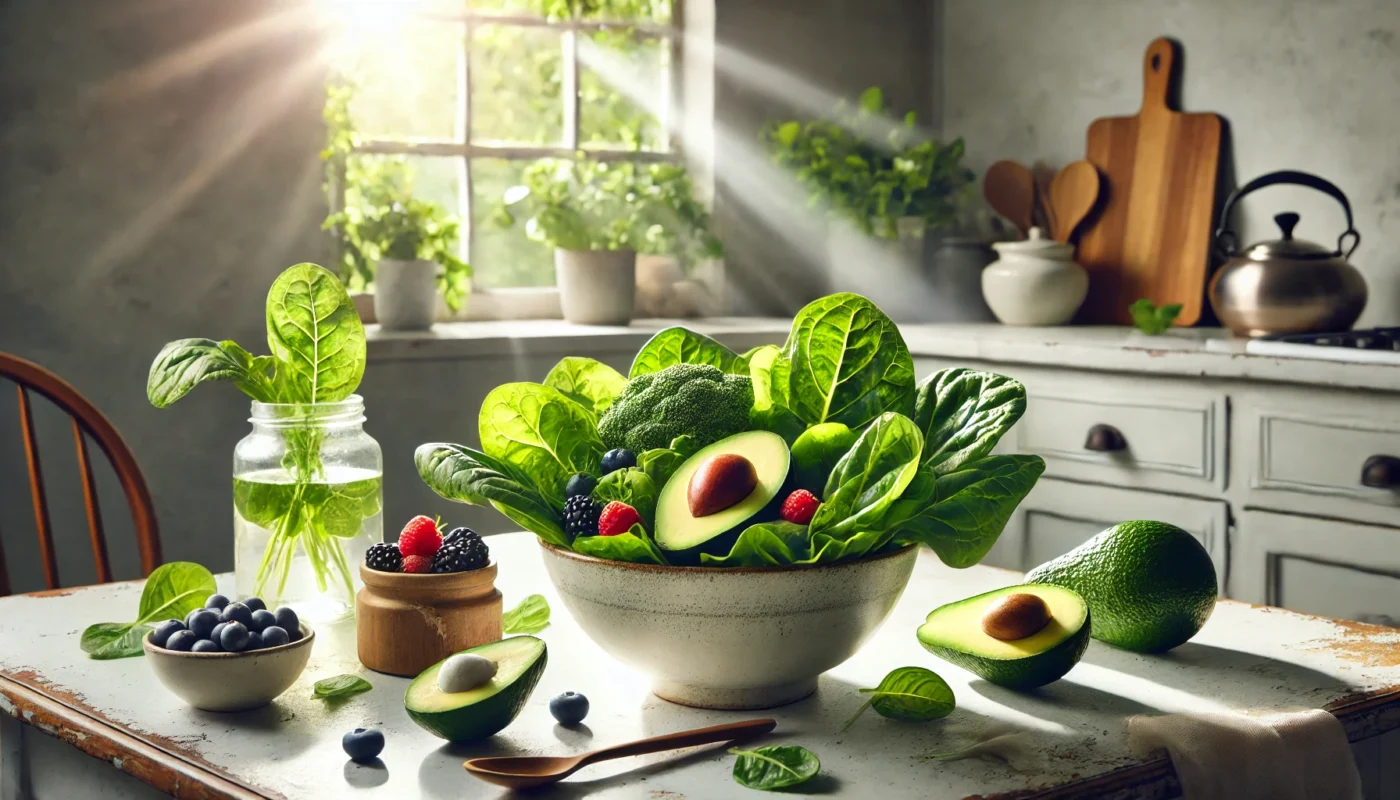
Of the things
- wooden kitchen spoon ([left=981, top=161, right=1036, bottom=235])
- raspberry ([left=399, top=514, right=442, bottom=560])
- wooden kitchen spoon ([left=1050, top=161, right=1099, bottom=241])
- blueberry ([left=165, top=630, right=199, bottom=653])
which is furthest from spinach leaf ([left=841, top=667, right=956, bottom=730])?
wooden kitchen spoon ([left=981, top=161, right=1036, bottom=235])

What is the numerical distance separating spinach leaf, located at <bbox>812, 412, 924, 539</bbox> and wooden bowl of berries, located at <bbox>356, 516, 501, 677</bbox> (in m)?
0.29

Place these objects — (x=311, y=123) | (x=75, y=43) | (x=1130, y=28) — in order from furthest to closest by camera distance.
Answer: (x=1130, y=28), (x=311, y=123), (x=75, y=43)

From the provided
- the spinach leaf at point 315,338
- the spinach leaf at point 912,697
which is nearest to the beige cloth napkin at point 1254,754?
the spinach leaf at point 912,697

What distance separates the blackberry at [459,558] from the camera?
1029mm

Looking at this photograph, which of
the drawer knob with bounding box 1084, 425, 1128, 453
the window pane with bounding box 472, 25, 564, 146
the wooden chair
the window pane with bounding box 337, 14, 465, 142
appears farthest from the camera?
the window pane with bounding box 472, 25, 564, 146

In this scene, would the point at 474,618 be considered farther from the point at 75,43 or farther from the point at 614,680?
the point at 75,43

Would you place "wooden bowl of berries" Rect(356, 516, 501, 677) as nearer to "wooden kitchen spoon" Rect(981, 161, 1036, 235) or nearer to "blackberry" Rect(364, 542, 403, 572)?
"blackberry" Rect(364, 542, 403, 572)

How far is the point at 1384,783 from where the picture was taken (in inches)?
39.5

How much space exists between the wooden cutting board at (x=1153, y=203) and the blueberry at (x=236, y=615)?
7.88 ft

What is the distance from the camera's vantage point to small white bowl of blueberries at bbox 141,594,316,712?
922 mm

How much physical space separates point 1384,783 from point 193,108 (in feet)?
7.05

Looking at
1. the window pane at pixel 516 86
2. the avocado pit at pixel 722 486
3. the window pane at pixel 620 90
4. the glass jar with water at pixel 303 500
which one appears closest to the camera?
the avocado pit at pixel 722 486

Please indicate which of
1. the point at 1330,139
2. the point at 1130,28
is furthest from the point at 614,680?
the point at 1130,28

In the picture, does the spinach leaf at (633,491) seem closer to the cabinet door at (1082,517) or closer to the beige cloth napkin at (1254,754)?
the beige cloth napkin at (1254,754)
